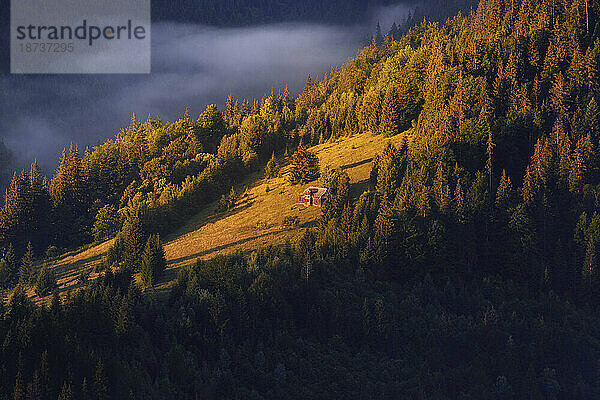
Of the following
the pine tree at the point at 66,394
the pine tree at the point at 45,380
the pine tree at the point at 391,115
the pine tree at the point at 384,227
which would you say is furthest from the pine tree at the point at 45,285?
the pine tree at the point at 391,115

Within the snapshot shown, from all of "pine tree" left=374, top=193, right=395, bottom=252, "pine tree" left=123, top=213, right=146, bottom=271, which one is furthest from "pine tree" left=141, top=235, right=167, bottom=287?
"pine tree" left=374, top=193, right=395, bottom=252

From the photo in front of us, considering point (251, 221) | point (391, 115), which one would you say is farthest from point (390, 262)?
point (391, 115)

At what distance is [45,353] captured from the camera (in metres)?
64.9

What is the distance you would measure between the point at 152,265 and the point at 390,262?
34.8 meters

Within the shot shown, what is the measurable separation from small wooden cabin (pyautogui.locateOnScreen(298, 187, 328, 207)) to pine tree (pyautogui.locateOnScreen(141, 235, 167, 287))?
2974 centimetres

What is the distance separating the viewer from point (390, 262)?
103 metres

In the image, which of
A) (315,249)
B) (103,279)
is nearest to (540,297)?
(315,249)

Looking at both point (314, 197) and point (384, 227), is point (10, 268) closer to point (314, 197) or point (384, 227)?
point (314, 197)

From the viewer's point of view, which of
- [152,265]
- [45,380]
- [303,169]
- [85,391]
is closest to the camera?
[85,391]

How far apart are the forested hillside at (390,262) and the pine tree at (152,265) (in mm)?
320

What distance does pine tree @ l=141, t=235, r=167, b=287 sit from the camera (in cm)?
9600

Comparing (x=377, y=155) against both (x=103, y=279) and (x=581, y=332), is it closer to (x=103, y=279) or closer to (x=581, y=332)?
(x=581, y=332)

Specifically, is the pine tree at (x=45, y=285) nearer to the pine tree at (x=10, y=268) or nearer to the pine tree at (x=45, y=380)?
the pine tree at (x=10, y=268)

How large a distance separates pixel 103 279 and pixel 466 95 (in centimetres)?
7647
